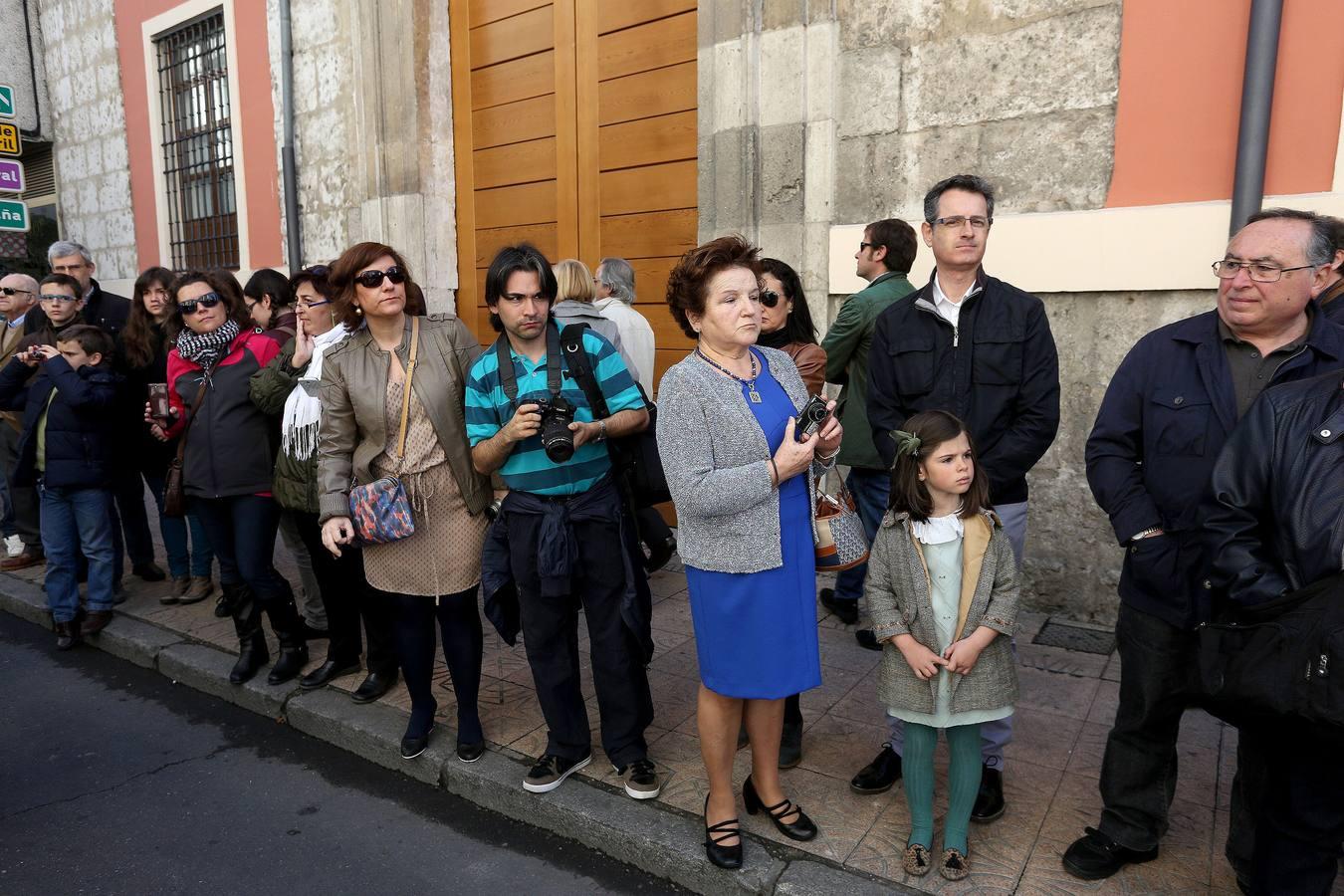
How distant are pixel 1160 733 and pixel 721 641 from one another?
1332mm

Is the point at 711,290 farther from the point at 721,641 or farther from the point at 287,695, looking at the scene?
the point at 287,695

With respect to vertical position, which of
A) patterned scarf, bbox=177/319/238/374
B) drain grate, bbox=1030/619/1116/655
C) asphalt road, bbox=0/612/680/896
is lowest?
asphalt road, bbox=0/612/680/896

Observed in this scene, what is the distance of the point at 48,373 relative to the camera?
5.03 metres

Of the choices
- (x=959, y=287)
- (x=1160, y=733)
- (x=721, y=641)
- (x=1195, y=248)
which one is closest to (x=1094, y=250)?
(x=1195, y=248)

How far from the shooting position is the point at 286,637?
4.44 m

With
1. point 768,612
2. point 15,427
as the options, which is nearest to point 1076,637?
point 768,612

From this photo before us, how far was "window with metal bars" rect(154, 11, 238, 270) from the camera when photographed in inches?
385

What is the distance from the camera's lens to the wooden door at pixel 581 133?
622 cm

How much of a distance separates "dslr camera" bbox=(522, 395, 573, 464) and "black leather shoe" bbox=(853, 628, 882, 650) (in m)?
2.29

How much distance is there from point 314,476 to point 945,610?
2.80m

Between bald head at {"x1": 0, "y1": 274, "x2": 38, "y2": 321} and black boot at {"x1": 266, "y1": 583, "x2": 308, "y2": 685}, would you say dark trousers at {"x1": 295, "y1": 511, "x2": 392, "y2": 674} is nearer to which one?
black boot at {"x1": 266, "y1": 583, "x2": 308, "y2": 685}

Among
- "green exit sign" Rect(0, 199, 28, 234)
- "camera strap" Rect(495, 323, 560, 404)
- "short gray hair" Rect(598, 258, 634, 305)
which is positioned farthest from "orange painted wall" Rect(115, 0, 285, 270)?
"camera strap" Rect(495, 323, 560, 404)

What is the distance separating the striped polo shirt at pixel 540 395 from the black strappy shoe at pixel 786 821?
4.03 ft

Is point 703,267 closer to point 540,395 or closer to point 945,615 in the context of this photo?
point 540,395
